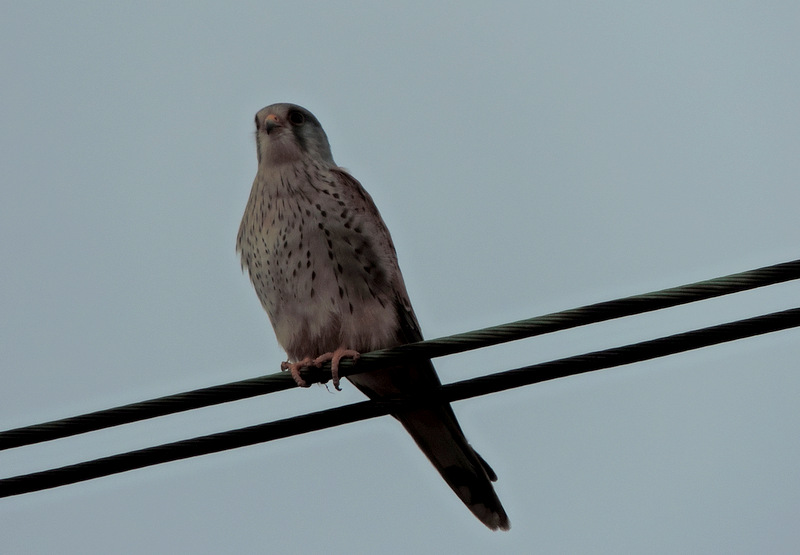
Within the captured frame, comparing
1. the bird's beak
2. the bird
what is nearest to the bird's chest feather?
the bird

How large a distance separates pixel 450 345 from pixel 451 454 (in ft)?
5.52

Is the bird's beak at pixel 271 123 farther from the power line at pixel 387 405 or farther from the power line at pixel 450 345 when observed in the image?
the power line at pixel 387 405

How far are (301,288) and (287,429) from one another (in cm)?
143

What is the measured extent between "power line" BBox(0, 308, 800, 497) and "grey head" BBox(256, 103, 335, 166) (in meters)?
2.04

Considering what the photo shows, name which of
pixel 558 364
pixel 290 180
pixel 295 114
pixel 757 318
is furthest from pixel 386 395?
pixel 757 318

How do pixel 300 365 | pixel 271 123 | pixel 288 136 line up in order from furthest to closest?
pixel 271 123
pixel 288 136
pixel 300 365

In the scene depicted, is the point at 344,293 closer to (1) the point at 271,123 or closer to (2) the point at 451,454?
(2) the point at 451,454

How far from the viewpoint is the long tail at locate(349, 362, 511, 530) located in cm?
466

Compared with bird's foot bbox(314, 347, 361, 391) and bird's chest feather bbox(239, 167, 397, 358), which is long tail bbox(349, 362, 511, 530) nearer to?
bird's chest feather bbox(239, 167, 397, 358)

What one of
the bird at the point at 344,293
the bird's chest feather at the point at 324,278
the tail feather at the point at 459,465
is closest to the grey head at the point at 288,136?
the bird at the point at 344,293

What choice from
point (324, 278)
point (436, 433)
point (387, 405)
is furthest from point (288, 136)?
point (387, 405)

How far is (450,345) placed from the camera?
3172 millimetres

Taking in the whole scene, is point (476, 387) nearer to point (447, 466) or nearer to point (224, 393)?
point (224, 393)

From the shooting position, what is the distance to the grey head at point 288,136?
203 inches
